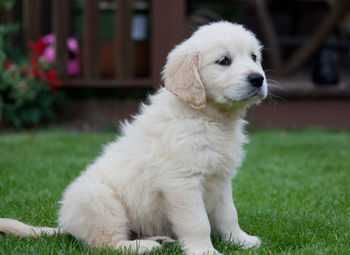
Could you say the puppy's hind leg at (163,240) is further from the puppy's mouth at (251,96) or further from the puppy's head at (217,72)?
the puppy's mouth at (251,96)

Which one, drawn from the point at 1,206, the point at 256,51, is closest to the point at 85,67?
the point at 1,206

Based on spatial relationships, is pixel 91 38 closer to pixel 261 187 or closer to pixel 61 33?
pixel 61 33

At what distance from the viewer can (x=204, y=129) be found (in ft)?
9.67

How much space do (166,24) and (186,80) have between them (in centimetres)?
484

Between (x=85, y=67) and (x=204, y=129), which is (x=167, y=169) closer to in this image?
(x=204, y=129)

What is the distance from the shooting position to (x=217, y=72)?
9.84 feet

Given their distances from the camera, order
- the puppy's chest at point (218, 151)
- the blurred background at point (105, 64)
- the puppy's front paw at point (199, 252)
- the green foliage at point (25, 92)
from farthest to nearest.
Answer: the blurred background at point (105, 64) → the green foliage at point (25, 92) → the puppy's chest at point (218, 151) → the puppy's front paw at point (199, 252)

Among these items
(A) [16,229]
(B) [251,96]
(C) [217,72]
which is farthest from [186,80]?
(A) [16,229]

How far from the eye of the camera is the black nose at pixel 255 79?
115 inches

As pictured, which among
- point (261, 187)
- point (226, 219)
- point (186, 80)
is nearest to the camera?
point (186, 80)

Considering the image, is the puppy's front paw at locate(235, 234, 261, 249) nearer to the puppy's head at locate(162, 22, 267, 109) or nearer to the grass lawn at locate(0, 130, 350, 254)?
the grass lawn at locate(0, 130, 350, 254)

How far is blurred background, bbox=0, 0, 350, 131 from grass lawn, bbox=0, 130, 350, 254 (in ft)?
2.74

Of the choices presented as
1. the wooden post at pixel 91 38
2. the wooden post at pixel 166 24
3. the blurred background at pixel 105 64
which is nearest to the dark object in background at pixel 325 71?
the blurred background at pixel 105 64

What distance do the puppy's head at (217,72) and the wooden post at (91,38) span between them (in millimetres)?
5170
